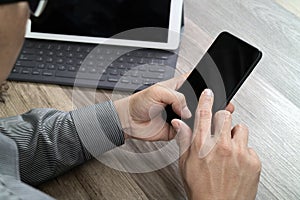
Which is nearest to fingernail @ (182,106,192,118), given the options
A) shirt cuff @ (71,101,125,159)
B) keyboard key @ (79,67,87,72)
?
shirt cuff @ (71,101,125,159)

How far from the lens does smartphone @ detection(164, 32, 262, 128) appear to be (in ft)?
2.55

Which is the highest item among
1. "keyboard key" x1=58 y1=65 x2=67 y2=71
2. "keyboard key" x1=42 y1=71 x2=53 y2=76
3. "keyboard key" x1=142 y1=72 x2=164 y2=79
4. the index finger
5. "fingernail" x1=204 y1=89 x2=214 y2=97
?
"fingernail" x1=204 y1=89 x2=214 y2=97

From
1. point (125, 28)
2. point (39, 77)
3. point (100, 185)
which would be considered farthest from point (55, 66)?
point (100, 185)

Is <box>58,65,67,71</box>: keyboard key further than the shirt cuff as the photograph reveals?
Yes

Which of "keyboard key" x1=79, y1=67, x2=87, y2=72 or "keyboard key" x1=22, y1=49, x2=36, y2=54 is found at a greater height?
"keyboard key" x1=79, y1=67, x2=87, y2=72

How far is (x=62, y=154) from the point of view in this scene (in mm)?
782

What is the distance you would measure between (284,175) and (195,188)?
166mm

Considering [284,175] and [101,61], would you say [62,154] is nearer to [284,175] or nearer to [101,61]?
[101,61]

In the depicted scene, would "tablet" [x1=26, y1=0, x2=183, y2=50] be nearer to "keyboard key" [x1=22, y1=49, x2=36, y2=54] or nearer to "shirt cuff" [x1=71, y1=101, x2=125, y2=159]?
"keyboard key" [x1=22, y1=49, x2=36, y2=54]

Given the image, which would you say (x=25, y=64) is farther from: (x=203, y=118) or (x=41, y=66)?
(x=203, y=118)

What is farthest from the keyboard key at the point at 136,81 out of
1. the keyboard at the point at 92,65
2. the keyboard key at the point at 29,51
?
the keyboard key at the point at 29,51

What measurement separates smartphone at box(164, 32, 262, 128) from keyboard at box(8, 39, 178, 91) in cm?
10

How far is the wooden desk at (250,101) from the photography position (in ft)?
2.51

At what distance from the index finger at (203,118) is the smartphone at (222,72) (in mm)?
26
